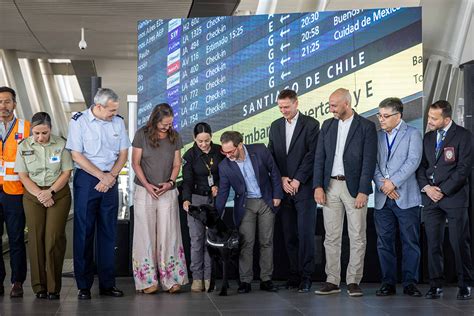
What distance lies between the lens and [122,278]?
8148 mm

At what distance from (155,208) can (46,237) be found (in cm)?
91

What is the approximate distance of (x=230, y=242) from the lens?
6.88m

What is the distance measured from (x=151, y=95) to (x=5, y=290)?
236cm

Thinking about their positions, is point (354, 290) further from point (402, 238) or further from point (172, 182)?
point (172, 182)

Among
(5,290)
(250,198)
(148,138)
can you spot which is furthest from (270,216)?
(5,290)

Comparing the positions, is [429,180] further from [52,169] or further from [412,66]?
[52,169]

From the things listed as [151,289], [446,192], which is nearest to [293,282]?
[151,289]

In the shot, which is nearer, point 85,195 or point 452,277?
point 85,195

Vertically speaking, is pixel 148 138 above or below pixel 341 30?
below

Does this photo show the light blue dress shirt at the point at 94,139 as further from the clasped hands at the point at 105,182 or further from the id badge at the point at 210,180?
the id badge at the point at 210,180

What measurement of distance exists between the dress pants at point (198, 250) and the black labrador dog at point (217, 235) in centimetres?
26

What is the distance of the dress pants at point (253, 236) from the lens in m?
7.11

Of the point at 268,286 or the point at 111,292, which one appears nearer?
the point at 111,292

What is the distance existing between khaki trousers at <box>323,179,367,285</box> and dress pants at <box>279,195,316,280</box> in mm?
242
